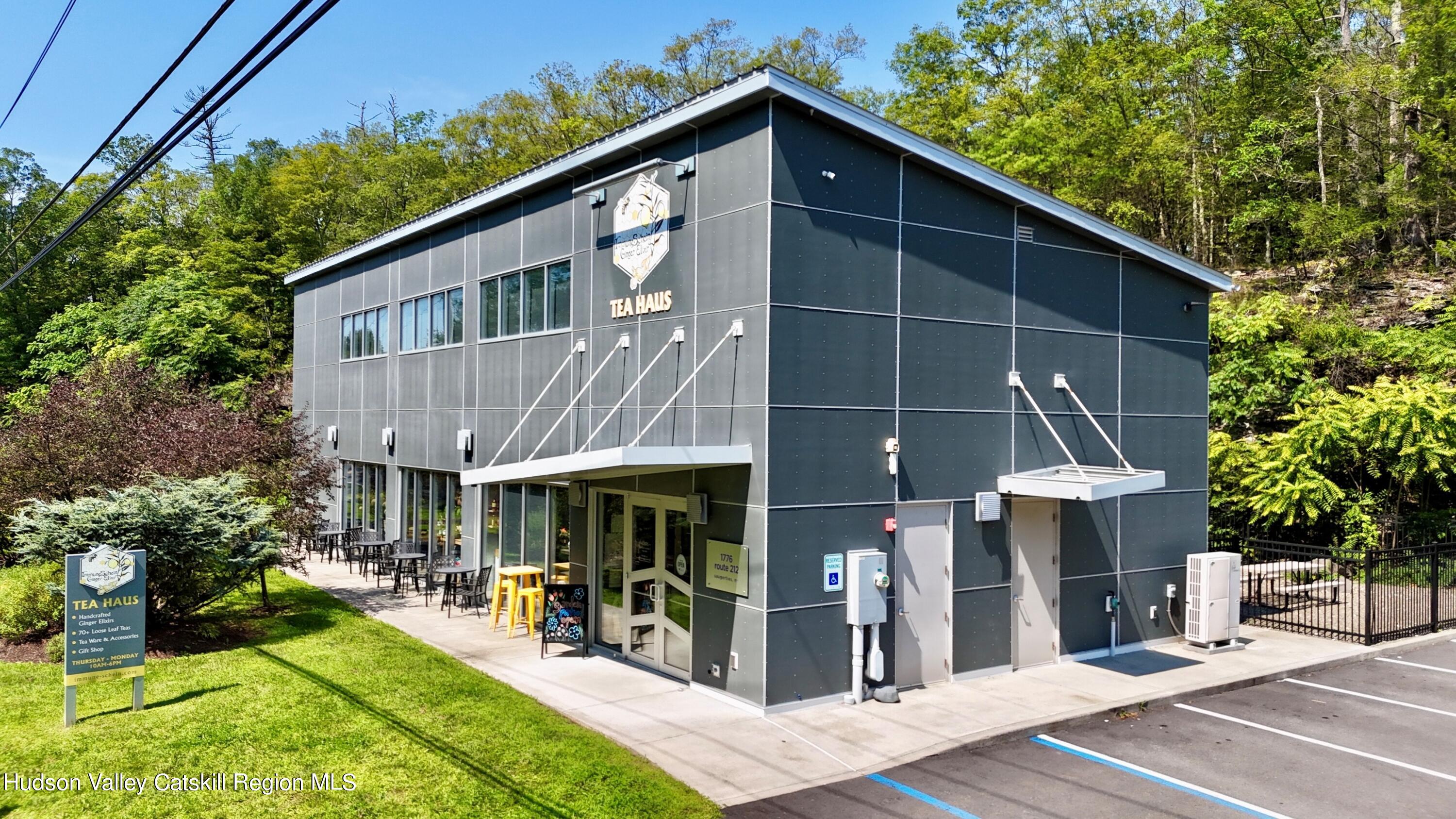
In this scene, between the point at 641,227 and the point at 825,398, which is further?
the point at 641,227

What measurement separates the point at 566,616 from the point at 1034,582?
6495 millimetres

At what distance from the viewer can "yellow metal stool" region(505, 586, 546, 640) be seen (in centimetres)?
1398

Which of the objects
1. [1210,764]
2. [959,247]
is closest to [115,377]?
[959,247]

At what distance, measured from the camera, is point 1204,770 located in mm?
8664

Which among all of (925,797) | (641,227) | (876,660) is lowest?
(925,797)

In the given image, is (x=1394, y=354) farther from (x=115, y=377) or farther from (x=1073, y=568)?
(x=115, y=377)

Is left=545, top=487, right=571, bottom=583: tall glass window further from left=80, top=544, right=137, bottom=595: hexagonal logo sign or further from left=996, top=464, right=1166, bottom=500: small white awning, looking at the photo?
left=996, top=464, right=1166, bottom=500: small white awning

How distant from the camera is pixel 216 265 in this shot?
41.9 meters

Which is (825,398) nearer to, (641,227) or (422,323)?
(641,227)

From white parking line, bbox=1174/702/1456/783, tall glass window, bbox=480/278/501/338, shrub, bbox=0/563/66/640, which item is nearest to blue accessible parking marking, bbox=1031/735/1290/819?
white parking line, bbox=1174/702/1456/783

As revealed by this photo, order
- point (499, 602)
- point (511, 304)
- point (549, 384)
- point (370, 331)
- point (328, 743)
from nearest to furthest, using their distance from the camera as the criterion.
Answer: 1. point (328, 743)
2. point (549, 384)
3. point (499, 602)
4. point (511, 304)
5. point (370, 331)

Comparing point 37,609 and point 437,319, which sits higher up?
point 437,319

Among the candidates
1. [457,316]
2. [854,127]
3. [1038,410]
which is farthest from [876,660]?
[457,316]

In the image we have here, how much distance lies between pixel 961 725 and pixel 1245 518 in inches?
577
